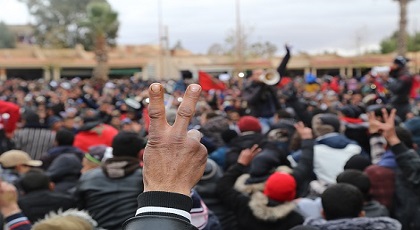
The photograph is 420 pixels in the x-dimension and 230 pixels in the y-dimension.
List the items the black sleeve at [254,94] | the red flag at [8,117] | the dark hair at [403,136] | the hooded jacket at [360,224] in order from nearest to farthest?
the hooded jacket at [360,224] < the dark hair at [403,136] < the red flag at [8,117] < the black sleeve at [254,94]

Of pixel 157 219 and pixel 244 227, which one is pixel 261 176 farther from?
pixel 157 219

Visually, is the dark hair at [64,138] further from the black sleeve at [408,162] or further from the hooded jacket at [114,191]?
the black sleeve at [408,162]

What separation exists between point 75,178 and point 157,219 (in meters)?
3.50

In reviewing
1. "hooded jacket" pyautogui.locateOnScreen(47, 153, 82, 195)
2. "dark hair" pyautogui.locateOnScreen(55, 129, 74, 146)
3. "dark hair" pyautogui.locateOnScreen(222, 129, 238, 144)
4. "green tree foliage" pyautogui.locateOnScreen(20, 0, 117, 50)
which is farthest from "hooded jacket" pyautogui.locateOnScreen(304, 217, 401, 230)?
"green tree foliage" pyautogui.locateOnScreen(20, 0, 117, 50)

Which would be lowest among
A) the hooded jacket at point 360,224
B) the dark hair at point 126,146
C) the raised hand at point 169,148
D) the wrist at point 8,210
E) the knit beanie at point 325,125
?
the hooded jacket at point 360,224

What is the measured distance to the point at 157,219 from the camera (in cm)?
132

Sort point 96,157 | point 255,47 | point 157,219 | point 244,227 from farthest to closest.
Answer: point 255,47 → point 96,157 → point 244,227 → point 157,219

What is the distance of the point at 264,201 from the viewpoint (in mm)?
3625

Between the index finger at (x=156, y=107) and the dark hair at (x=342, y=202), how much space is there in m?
1.90

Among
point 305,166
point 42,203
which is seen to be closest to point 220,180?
point 305,166

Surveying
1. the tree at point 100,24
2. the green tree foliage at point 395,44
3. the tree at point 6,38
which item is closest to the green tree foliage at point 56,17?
the tree at point 6,38

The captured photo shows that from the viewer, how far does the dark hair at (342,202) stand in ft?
10.1

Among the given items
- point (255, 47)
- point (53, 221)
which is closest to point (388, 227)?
point (53, 221)

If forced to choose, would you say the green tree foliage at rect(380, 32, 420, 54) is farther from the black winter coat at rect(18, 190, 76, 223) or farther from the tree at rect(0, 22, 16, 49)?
the black winter coat at rect(18, 190, 76, 223)
